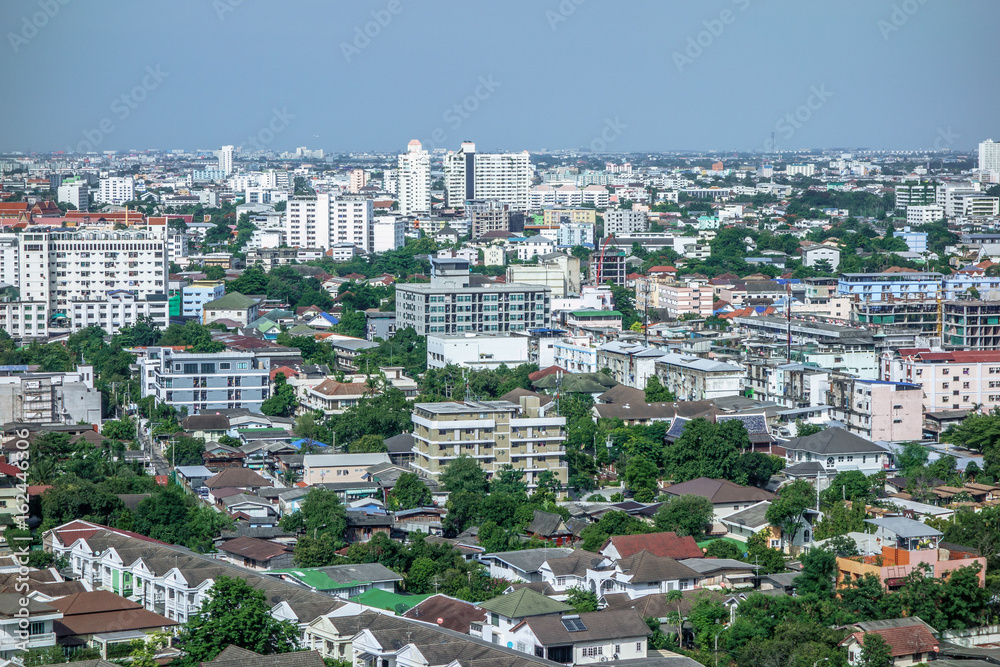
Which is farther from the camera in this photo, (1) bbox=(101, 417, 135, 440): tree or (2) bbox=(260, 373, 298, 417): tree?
(2) bbox=(260, 373, 298, 417): tree

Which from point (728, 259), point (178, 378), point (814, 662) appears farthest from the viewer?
point (728, 259)

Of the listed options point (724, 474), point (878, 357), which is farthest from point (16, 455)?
point (878, 357)

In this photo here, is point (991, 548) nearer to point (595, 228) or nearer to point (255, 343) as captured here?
point (255, 343)

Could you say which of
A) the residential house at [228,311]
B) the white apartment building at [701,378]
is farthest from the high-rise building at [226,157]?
the white apartment building at [701,378]

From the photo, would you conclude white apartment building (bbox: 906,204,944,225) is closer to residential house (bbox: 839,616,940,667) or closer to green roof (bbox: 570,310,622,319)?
green roof (bbox: 570,310,622,319)

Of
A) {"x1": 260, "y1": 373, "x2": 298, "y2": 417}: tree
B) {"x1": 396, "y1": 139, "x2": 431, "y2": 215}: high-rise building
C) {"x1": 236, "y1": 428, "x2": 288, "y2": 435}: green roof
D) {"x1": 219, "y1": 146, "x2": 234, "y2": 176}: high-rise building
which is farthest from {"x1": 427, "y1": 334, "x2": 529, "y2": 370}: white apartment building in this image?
{"x1": 219, "y1": 146, "x2": 234, "y2": 176}: high-rise building

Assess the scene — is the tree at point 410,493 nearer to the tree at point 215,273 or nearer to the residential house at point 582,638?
the residential house at point 582,638
